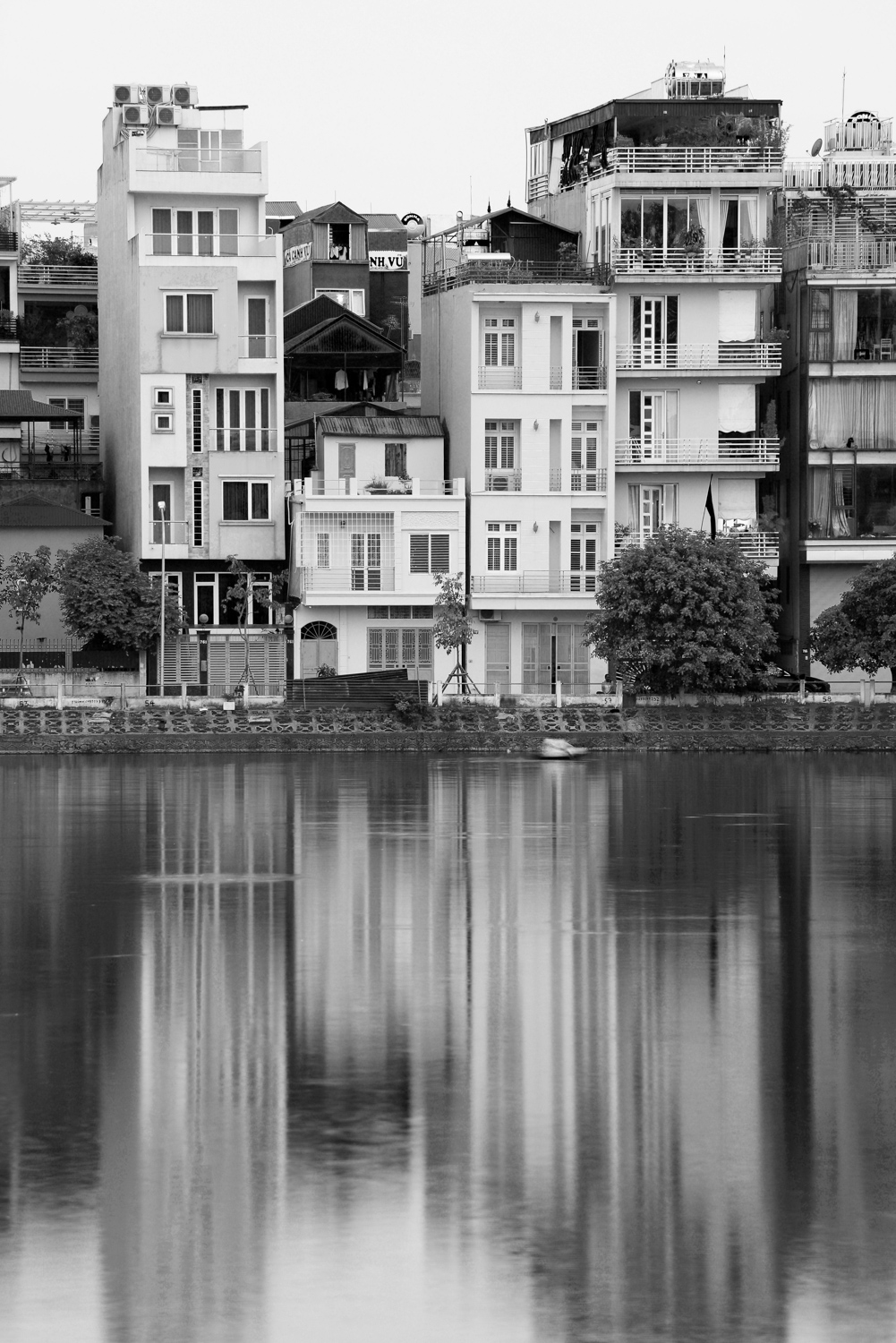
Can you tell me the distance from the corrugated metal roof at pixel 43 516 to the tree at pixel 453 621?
45.3 feet

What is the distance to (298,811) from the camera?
59406 millimetres

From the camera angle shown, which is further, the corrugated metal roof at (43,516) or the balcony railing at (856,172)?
the balcony railing at (856,172)

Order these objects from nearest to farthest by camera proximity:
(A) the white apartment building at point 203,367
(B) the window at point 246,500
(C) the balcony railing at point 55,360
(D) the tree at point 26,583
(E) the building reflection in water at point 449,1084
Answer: (E) the building reflection in water at point 449,1084, (D) the tree at point 26,583, (A) the white apartment building at point 203,367, (B) the window at point 246,500, (C) the balcony railing at point 55,360

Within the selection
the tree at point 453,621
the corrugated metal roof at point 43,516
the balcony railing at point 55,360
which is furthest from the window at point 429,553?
the balcony railing at point 55,360

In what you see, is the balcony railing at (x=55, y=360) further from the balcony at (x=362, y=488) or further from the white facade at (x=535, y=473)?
the white facade at (x=535, y=473)

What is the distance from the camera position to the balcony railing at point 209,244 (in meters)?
86.8

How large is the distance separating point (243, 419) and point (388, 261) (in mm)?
35076

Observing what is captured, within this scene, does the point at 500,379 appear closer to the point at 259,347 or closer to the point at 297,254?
the point at 259,347

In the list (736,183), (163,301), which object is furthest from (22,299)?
(736,183)

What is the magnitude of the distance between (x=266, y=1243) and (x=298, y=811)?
124 feet

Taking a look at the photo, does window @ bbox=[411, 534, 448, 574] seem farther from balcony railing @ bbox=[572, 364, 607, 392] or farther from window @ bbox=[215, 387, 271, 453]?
balcony railing @ bbox=[572, 364, 607, 392]

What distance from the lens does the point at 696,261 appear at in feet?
289

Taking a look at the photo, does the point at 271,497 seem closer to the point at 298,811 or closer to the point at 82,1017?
the point at 298,811

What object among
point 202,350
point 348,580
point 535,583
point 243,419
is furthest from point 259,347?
point 535,583
